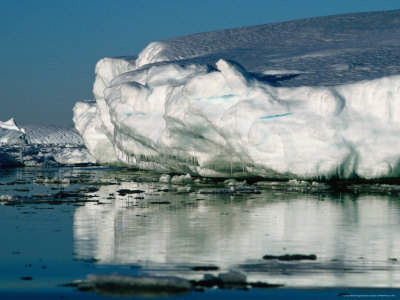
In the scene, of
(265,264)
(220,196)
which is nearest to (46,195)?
(220,196)

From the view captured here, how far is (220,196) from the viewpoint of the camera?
15008mm

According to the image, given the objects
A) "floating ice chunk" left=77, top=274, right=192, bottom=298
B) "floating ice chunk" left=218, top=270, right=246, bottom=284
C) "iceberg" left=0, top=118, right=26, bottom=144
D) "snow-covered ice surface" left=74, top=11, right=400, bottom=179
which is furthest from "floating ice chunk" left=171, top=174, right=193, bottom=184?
"iceberg" left=0, top=118, right=26, bottom=144

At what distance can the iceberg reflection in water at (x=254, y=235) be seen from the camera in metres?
6.88

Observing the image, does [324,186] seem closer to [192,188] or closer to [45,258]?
[192,188]

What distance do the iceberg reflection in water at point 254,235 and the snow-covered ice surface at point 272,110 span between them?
3.71ft

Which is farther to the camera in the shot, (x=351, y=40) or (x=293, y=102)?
(x=351, y=40)

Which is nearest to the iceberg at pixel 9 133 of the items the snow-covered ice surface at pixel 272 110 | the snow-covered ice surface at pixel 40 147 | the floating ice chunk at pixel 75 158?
the snow-covered ice surface at pixel 40 147

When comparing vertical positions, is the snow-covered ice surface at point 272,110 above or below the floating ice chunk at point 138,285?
above

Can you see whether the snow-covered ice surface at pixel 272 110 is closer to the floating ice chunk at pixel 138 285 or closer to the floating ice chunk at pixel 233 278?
the floating ice chunk at pixel 233 278

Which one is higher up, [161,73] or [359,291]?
[161,73]

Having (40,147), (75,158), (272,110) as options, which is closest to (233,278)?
(272,110)

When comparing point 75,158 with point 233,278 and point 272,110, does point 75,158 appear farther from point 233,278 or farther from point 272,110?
point 233,278

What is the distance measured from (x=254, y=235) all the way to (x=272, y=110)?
6.98 metres

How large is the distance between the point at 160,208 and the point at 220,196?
105 inches
